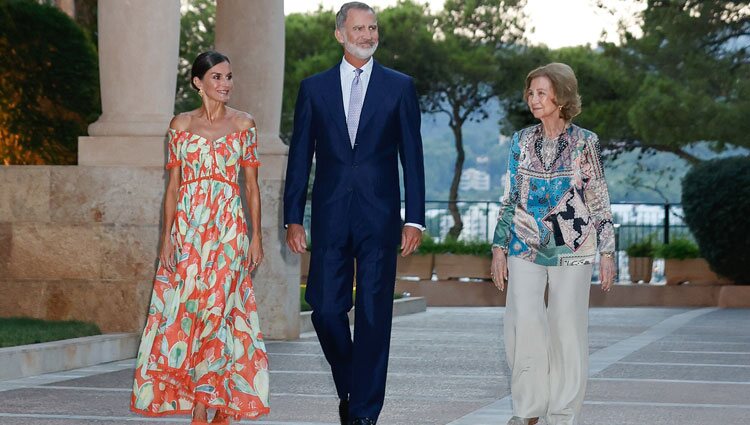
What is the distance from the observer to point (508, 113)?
45875mm

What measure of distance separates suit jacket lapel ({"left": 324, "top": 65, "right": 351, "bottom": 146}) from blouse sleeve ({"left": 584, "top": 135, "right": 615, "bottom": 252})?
1.20m

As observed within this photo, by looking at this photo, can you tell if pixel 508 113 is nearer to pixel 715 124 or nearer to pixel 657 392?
pixel 715 124

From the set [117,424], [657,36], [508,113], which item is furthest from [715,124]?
[117,424]

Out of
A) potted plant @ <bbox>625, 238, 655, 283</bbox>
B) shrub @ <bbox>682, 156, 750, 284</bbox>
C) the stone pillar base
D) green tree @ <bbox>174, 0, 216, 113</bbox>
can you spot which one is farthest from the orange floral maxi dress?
green tree @ <bbox>174, 0, 216, 113</bbox>

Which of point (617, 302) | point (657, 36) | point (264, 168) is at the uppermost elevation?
point (657, 36)

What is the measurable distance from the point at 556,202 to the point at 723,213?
18788mm

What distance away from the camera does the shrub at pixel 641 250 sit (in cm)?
3020

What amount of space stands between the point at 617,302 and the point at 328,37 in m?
20.2

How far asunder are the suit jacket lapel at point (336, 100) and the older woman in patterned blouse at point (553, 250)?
854 millimetres

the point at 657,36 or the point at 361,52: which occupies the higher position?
the point at 657,36

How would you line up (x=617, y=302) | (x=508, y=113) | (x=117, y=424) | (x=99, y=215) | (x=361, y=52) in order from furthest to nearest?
(x=508, y=113) → (x=617, y=302) → (x=99, y=215) → (x=117, y=424) → (x=361, y=52)

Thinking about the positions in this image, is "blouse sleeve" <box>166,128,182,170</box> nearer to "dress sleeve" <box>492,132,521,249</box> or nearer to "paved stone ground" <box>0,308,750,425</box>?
"paved stone ground" <box>0,308,750,425</box>

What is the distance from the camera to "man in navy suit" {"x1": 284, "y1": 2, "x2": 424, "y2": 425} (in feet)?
26.4

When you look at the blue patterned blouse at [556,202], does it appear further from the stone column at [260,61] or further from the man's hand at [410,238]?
the stone column at [260,61]
